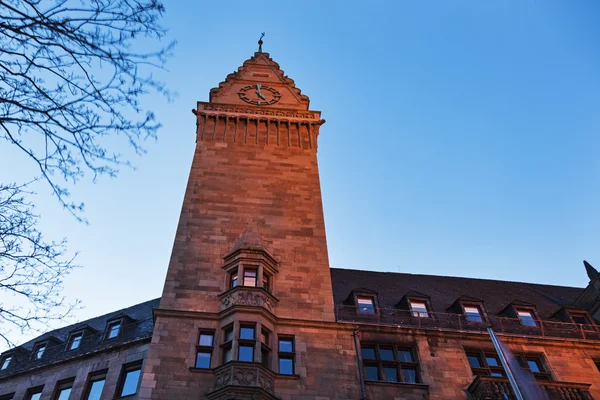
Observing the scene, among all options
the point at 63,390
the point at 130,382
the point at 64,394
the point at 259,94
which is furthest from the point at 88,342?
the point at 259,94

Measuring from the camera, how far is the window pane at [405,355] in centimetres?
1955

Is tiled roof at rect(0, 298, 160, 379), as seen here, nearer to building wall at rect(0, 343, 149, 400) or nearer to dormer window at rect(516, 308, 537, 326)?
building wall at rect(0, 343, 149, 400)

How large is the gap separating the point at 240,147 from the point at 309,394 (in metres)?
14.0

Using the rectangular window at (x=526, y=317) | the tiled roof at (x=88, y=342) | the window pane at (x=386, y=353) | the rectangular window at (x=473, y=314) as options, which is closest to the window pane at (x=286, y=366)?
the window pane at (x=386, y=353)

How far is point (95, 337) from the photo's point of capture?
926 inches

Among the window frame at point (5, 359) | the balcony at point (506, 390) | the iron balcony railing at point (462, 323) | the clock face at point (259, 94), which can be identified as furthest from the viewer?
the clock face at point (259, 94)

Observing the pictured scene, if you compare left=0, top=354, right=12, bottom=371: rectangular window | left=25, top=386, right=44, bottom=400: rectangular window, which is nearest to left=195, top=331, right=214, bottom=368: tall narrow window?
left=25, top=386, right=44, bottom=400: rectangular window

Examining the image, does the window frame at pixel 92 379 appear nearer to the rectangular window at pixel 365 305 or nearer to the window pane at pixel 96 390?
the window pane at pixel 96 390

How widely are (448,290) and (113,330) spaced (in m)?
15.5

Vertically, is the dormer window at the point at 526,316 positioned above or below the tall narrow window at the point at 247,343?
above

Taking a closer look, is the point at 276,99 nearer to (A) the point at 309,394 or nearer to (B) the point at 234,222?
(B) the point at 234,222

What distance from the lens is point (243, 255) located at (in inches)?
816

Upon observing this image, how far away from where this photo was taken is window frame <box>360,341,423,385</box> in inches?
737

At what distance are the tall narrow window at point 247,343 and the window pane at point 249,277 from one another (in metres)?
2.15
